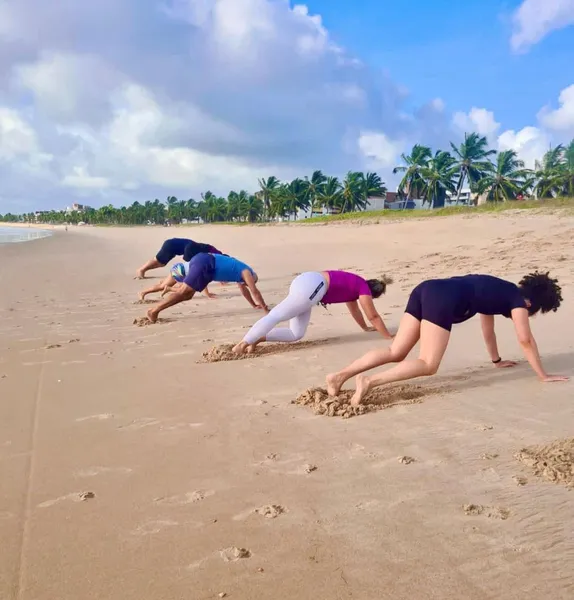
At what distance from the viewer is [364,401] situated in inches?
177

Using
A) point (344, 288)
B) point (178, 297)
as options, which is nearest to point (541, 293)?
point (344, 288)

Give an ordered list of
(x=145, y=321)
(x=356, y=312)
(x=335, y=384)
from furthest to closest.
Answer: (x=145, y=321) → (x=356, y=312) → (x=335, y=384)

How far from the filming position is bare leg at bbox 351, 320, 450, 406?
4.23 metres

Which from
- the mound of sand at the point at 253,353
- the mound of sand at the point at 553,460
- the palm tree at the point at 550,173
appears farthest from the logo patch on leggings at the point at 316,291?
the palm tree at the point at 550,173

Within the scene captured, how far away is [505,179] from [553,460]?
192 feet

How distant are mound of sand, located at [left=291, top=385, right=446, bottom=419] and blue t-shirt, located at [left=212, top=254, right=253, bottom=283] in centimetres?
408

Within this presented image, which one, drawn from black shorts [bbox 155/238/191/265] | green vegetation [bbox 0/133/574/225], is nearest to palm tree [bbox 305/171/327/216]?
green vegetation [bbox 0/133/574/225]

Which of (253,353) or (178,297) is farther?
(178,297)

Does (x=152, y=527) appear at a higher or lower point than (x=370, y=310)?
lower

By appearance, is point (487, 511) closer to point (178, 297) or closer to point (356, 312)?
point (356, 312)

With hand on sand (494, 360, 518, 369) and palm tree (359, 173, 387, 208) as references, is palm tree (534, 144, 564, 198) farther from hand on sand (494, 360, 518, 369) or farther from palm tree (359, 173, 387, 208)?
hand on sand (494, 360, 518, 369)

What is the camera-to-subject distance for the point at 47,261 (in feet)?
68.3

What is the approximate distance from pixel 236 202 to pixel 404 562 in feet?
344

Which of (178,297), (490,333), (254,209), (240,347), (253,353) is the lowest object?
(253,353)
